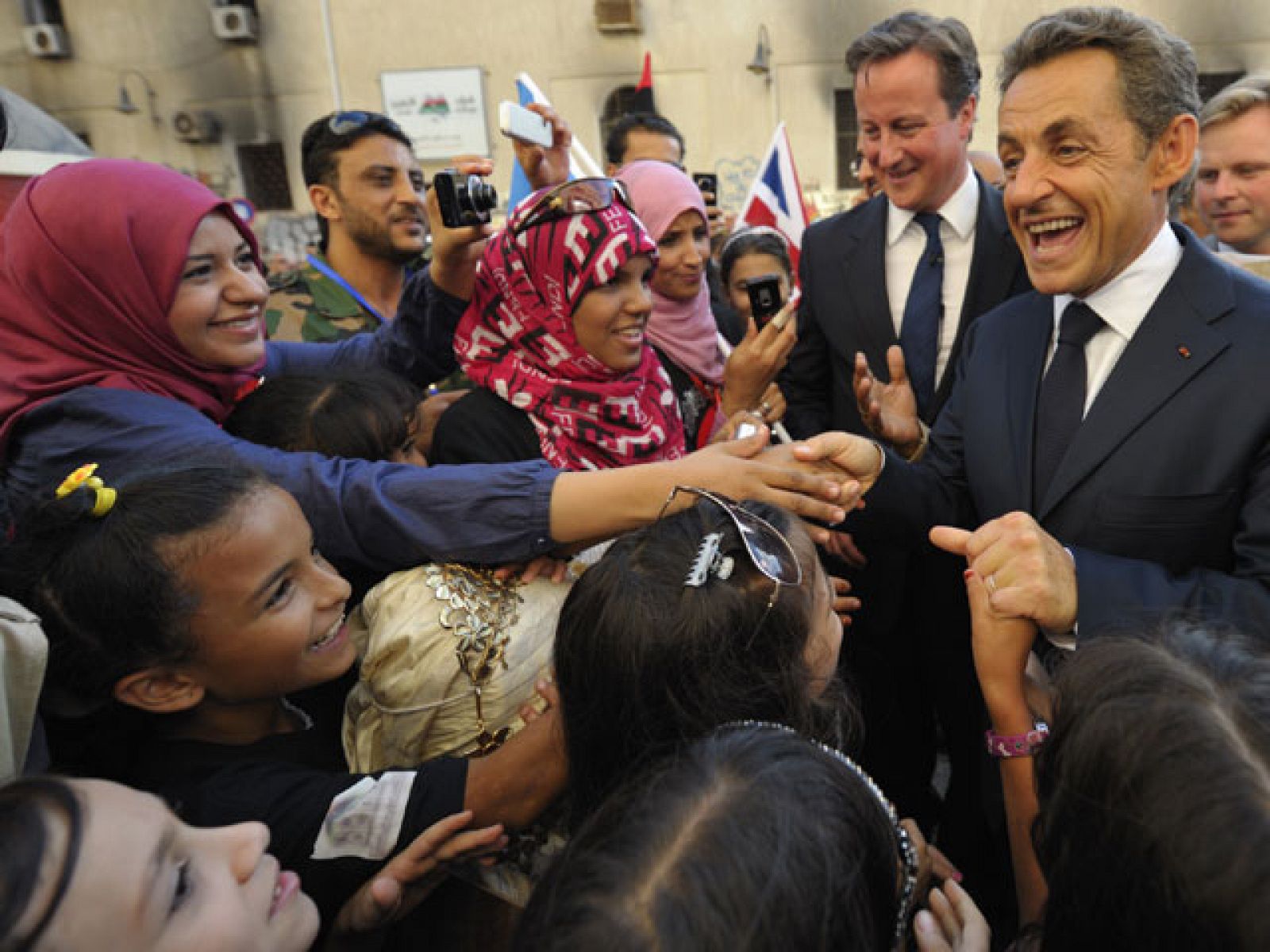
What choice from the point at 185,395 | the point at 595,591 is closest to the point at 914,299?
the point at 595,591

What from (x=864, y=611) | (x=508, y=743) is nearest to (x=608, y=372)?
(x=508, y=743)

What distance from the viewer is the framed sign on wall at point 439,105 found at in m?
12.2

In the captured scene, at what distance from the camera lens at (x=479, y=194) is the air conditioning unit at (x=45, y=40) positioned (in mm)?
14974

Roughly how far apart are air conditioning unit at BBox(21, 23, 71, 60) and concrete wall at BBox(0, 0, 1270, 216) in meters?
0.21

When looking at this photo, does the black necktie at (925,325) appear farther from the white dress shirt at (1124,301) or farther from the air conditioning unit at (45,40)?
the air conditioning unit at (45,40)

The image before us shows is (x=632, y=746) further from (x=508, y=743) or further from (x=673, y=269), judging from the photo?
(x=673, y=269)

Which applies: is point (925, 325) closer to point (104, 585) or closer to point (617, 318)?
point (617, 318)

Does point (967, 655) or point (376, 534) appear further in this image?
point (967, 655)

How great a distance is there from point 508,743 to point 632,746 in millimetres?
225

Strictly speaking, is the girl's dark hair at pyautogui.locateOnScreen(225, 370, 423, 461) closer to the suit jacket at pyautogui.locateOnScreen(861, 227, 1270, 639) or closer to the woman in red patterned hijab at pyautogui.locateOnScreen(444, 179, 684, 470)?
the woman in red patterned hijab at pyautogui.locateOnScreen(444, 179, 684, 470)

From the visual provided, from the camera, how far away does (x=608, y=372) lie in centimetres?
215

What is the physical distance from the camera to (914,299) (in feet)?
9.03

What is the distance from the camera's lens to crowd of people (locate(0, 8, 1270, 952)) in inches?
35.1

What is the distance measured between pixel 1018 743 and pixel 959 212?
1978mm
